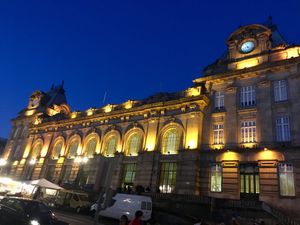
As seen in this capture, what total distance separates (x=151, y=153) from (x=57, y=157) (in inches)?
802

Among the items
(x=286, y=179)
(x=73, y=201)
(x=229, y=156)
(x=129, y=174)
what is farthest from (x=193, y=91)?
(x=73, y=201)

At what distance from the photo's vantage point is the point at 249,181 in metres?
26.2

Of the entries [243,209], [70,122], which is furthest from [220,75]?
[70,122]

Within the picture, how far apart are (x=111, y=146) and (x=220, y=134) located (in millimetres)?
16573

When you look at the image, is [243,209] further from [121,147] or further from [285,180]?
[121,147]

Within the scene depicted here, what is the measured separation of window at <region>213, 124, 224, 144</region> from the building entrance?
148 inches

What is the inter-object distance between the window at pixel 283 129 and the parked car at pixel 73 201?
64.7 ft

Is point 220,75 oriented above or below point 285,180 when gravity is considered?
above

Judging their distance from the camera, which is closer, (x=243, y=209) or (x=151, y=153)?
(x=243, y=209)

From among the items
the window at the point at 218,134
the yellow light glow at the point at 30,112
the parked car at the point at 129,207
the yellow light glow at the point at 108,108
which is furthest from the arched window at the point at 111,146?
the yellow light glow at the point at 30,112

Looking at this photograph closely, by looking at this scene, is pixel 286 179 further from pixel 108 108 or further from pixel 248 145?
pixel 108 108

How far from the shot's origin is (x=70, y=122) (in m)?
46.3

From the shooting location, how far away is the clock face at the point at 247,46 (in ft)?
105

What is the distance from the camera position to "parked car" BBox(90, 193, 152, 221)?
20.7m
